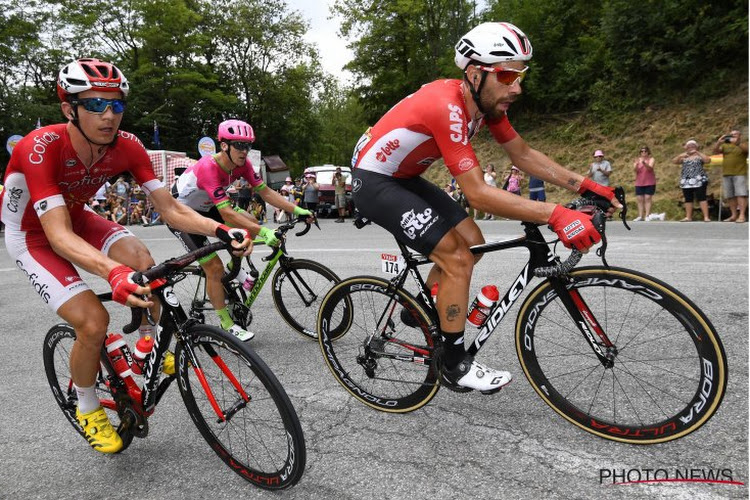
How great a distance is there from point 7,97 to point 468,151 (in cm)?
3102

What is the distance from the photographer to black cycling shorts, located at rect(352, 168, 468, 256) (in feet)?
9.77

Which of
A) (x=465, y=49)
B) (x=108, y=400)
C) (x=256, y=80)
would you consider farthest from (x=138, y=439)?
(x=256, y=80)

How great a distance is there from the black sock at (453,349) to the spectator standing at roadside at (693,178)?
1235cm

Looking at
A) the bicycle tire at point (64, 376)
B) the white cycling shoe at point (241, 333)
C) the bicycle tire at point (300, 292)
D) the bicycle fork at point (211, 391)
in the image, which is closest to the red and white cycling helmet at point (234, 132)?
the bicycle tire at point (300, 292)

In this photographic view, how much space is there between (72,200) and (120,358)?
1005 millimetres

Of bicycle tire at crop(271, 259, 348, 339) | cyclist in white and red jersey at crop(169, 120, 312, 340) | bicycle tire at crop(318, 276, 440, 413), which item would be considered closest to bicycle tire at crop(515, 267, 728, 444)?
bicycle tire at crop(318, 276, 440, 413)

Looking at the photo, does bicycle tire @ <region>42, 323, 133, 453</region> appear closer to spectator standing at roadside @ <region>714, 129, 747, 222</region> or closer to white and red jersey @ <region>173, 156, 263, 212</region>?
white and red jersey @ <region>173, 156, 263, 212</region>

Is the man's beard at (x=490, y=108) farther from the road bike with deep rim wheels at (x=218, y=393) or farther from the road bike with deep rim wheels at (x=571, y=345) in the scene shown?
the road bike with deep rim wheels at (x=218, y=393)

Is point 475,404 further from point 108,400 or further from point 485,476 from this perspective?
point 108,400

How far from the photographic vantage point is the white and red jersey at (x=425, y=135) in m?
2.75

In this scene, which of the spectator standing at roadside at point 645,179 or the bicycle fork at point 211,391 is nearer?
the bicycle fork at point 211,391

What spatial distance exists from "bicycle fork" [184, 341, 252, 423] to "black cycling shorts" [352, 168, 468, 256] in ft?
4.00

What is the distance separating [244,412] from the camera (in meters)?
2.60

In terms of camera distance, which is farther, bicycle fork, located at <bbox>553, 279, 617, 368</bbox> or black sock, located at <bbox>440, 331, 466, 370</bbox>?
black sock, located at <bbox>440, 331, 466, 370</bbox>
